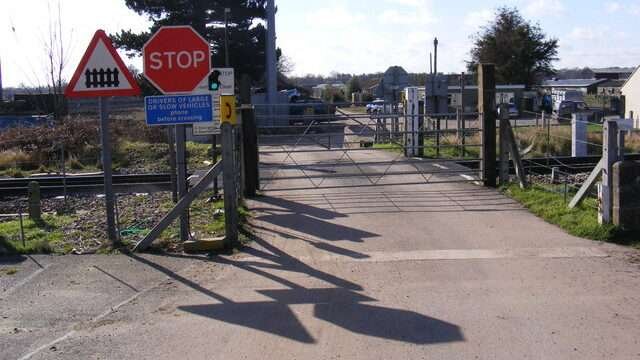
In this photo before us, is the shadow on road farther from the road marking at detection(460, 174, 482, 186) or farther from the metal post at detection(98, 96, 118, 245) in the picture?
the road marking at detection(460, 174, 482, 186)

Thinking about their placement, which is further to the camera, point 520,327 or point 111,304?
point 111,304

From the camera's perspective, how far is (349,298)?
25.8ft

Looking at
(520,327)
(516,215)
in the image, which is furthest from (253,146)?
(520,327)

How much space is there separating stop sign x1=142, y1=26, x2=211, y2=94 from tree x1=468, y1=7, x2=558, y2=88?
215 ft

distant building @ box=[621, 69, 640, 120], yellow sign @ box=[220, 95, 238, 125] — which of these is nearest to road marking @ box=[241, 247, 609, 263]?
yellow sign @ box=[220, 95, 238, 125]

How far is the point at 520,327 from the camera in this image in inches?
267

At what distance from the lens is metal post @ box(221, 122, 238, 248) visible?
10434mm

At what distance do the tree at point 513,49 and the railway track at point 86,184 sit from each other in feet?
189

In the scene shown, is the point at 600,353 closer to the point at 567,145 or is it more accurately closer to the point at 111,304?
the point at 111,304

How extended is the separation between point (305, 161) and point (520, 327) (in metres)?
14.2

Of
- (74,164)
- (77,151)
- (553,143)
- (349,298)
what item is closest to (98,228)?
(349,298)

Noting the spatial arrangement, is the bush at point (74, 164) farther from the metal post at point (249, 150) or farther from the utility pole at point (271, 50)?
the utility pole at point (271, 50)

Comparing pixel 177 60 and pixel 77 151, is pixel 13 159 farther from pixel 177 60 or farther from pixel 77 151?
pixel 177 60

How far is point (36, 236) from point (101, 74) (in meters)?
2.98
